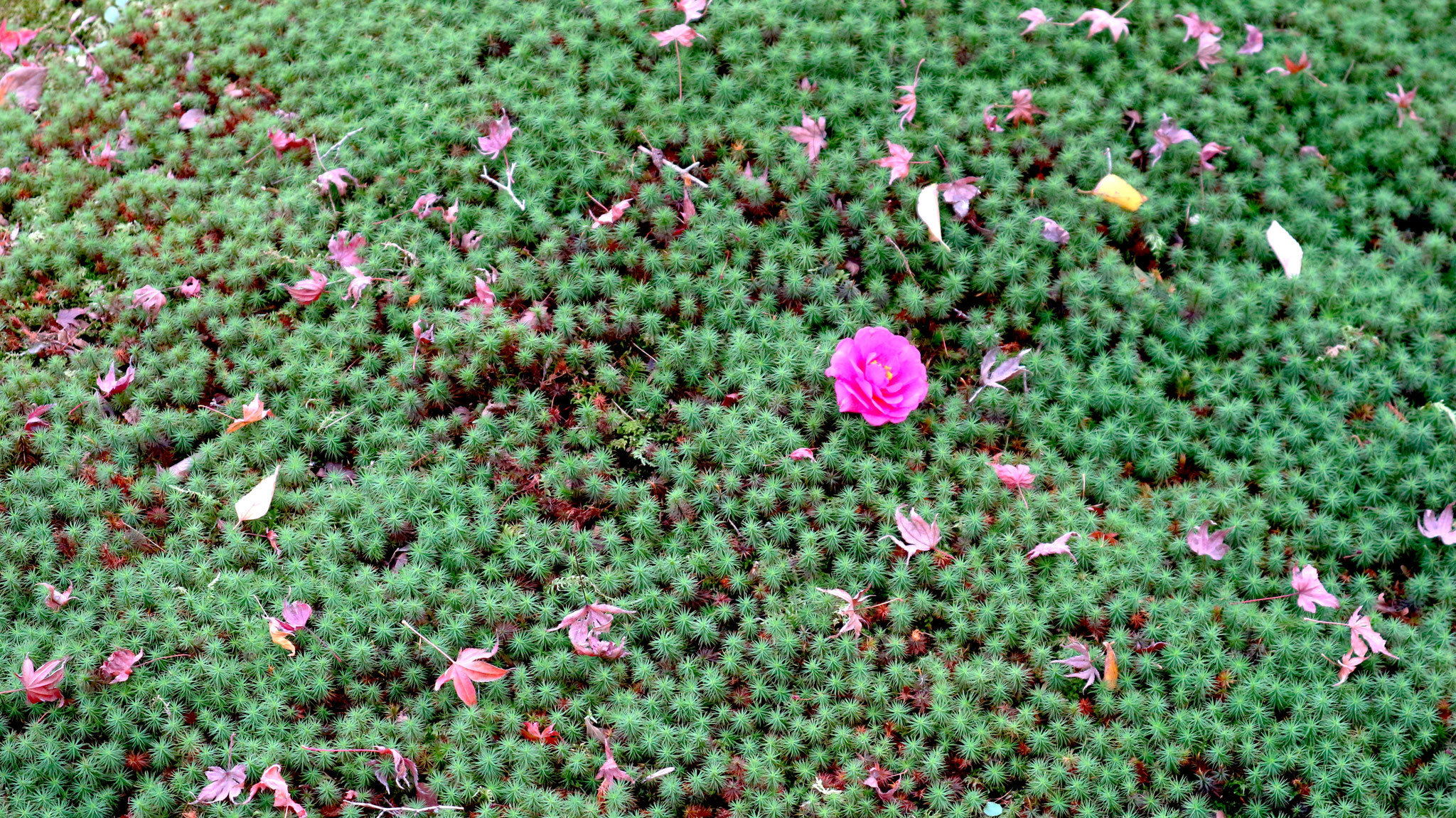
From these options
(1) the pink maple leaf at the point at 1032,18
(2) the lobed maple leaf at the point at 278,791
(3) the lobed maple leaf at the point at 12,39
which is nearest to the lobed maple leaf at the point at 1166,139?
(1) the pink maple leaf at the point at 1032,18

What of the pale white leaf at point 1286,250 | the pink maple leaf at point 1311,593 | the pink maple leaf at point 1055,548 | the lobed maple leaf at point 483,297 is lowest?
the pink maple leaf at point 1311,593

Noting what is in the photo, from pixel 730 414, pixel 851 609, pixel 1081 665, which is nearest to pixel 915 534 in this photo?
pixel 851 609

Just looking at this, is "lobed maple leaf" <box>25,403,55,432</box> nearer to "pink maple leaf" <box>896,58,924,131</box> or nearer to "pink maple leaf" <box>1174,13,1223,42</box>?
"pink maple leaf" <box>896,58,924,131</box>

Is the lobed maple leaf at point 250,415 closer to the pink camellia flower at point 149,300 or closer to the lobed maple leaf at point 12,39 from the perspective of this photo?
the pink camellia flower at point 149,300

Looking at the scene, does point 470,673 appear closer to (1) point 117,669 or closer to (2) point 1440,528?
(1) point 117,669

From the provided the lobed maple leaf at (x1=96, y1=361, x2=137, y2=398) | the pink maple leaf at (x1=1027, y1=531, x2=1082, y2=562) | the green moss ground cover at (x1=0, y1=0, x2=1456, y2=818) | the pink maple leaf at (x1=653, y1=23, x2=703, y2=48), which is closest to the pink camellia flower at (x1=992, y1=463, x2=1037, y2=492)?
the green moss ground cover at (x1=0, y1=0, x2=1456, y2=818)

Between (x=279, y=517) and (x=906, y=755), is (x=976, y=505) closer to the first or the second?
(x=906, y=755)

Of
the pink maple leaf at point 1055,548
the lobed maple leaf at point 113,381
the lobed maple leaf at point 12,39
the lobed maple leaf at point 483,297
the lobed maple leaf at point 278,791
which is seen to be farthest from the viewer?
the lobed maple leaf at point 12,39
